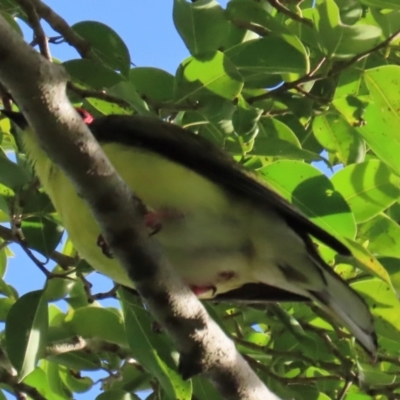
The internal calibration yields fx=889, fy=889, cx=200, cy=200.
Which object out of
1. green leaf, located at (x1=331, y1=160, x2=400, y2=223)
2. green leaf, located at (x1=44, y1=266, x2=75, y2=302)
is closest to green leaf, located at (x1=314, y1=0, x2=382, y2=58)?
green leaf, located at (x1=331, y1=160, x2=400, y2=223)

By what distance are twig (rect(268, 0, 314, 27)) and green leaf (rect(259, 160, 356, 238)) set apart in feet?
1.59

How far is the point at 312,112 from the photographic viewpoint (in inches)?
127

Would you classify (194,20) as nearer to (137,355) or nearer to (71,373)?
(137,355)

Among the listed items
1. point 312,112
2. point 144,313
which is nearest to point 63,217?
point 144,313

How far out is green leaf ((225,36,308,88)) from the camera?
295cm

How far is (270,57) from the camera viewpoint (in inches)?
116

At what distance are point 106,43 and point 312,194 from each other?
2.85ft

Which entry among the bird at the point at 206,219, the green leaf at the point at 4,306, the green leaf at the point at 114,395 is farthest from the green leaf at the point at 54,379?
the bird at the point at 206,219

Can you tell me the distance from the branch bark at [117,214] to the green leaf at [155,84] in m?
0.84

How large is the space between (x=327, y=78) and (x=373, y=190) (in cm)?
43

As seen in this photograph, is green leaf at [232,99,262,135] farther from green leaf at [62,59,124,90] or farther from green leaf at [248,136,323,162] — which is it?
green leaf at [62,59,124,90]

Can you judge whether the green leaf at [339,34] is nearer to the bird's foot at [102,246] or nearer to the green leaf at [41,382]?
the bird's foot at [102,246]

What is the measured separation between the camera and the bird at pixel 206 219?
2830 mm

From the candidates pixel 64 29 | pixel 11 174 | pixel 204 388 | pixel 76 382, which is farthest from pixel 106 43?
pixel 76 382
